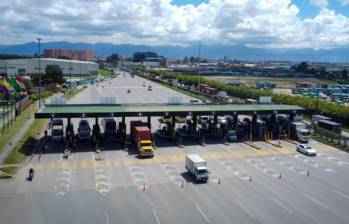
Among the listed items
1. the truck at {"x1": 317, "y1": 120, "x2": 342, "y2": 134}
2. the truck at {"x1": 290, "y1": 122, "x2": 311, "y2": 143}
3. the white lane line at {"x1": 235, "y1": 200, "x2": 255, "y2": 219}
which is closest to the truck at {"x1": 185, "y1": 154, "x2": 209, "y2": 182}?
the white lane line at {"x1": 235, "y1": 200, "x2": 255, "y2": 219}

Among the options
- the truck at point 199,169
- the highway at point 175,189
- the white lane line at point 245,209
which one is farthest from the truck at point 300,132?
the white lane line at point 245,209

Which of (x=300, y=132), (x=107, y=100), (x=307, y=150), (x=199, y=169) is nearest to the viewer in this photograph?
(x=199, y=169)

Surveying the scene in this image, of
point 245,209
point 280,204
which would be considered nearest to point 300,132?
point 280,204

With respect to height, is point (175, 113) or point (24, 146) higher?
point (175, 113)

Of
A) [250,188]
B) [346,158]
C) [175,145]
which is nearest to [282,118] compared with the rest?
[346,158]

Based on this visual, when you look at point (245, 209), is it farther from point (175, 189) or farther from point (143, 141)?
point (143, 141)

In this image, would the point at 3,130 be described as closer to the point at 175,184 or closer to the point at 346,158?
the point at 175,184

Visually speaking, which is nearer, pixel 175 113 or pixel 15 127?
pixel 175 113
